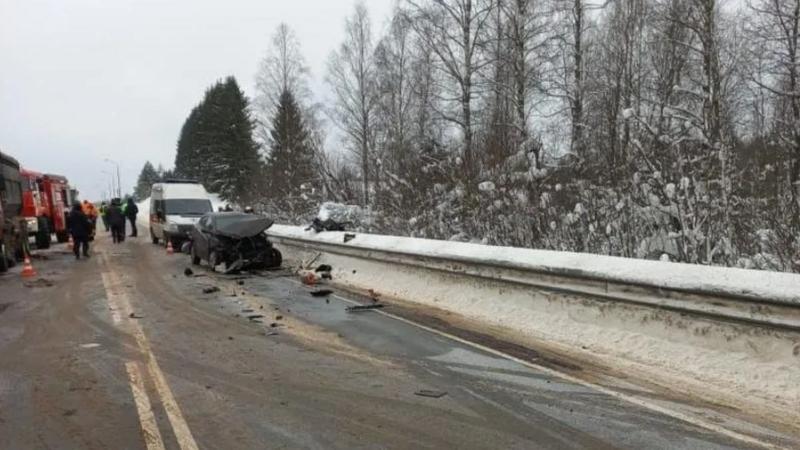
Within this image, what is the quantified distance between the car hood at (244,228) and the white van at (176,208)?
28.5ft

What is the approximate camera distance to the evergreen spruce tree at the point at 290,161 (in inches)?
1297

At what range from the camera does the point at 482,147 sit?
16938mm

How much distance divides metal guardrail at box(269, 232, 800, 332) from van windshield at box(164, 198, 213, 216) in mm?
16104

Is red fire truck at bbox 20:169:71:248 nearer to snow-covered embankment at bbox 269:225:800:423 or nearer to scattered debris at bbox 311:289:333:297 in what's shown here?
scattered debris at bbox 311:289:333:297

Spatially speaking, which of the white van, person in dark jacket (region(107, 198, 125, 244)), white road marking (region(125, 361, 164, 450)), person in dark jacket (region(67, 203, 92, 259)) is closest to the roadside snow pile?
the white van

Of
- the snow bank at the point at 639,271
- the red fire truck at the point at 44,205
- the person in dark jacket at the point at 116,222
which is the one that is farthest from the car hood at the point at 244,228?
the person in dark jacket at the point at 116,222

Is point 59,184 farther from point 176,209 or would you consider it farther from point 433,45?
point 433,45

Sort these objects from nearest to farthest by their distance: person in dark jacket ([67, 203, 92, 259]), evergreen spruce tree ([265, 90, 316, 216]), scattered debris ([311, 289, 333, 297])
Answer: scattered debris ([311, 289, 333, 297]) → person in dark jacket ([67, 203, 92, 259]) → evergreen spruce tree ([265, 90, 316, 216])

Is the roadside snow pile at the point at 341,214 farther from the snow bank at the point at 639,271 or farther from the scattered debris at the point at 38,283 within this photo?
the snow bank at the point at 639,271

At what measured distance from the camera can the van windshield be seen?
2667 cm

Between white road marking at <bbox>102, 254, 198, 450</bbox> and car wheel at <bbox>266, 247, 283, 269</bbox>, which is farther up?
car wheel at <bbox>266, 247, 283, 269</bbox>

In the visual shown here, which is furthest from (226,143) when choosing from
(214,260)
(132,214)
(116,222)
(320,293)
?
(320,293)

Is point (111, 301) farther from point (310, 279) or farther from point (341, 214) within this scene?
point (341, 214)

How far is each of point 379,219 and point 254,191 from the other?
24537mm
